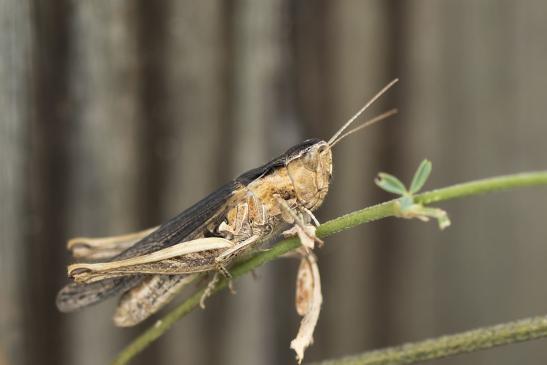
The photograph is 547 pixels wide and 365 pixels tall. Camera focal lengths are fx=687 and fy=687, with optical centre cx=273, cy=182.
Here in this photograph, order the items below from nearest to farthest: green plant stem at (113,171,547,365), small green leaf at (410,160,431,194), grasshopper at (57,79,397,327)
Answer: green plant stem at (113,171,547,365) → small green leaf at (410,160,431,194) → grasshopper at (57,79,397,327)

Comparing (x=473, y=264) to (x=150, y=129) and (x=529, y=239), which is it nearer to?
(x=529, y=239)

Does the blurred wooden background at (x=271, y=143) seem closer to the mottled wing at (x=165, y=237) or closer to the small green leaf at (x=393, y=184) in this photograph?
the mottled wing at (x=165, y=237)

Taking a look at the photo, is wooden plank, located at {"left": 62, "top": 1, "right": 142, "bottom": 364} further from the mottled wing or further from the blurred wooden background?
the mottled wing

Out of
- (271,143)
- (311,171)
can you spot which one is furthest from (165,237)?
(271,143)

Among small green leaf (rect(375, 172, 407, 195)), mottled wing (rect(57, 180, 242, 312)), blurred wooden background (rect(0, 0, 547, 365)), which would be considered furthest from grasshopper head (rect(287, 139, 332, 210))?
blurred wooden background (rect(0, 0, 547, 365))

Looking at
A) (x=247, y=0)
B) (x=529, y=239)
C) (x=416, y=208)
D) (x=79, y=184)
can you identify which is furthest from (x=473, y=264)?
(x=416, y=208)

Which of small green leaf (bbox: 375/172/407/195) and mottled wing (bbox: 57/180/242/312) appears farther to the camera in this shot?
mottled wing (bbox: 57/180/242/312)
